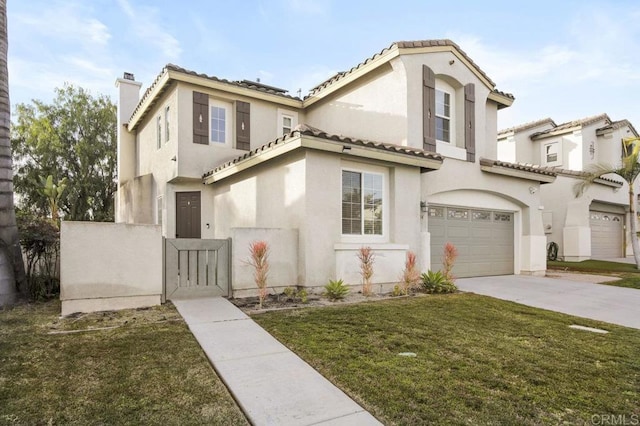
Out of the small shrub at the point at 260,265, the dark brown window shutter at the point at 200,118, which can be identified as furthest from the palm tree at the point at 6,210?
the dark brown window shutter at the point at 200,118

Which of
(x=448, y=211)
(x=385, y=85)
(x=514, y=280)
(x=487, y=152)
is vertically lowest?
(x=514, y=280)

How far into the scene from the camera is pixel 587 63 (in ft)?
41.1

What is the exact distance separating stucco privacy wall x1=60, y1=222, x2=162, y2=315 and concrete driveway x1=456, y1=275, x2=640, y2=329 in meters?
7.83

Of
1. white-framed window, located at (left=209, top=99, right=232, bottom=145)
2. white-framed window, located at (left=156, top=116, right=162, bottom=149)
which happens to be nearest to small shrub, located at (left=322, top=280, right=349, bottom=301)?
white-framed window, located at (left=209, top=99, right=232, bottom=145)

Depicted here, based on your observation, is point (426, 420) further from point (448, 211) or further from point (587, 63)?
point (587, 63)

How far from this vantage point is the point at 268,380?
373 centimetres

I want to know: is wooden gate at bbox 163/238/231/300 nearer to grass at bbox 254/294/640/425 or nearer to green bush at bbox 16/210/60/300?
grass at bbox 254/294/640/425

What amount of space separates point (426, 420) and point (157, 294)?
18.4ft

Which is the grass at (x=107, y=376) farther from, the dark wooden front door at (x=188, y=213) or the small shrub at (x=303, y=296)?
the dark wooden front door at (x=188, y=213)

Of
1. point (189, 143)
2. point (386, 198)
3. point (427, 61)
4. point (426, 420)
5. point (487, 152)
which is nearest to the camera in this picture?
point (426, 420)

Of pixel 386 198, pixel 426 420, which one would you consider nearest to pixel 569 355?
pixel 426 420

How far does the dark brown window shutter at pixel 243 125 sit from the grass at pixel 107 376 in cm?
804

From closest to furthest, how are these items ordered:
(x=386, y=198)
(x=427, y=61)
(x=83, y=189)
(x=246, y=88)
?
(x=386, y=198)
(x=427, y=61)
(x=246, y=88)
(x=83, y=189)

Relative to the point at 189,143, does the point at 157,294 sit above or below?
below
